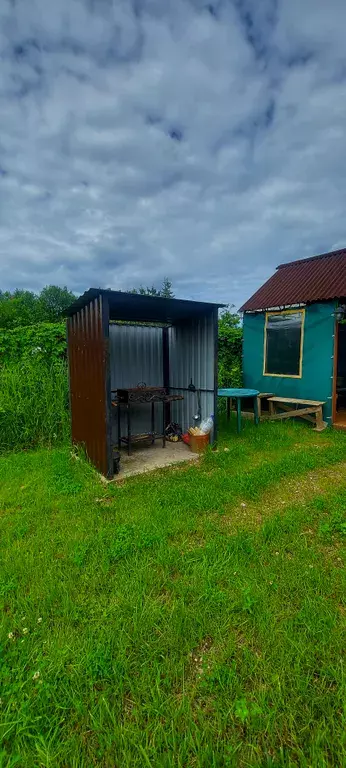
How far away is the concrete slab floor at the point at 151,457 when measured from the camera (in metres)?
4.29

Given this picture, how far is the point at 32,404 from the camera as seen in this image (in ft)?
18.1

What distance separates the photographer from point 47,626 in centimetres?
177

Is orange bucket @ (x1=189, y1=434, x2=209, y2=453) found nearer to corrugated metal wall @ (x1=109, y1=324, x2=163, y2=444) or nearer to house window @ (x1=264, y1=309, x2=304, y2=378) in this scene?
corrugated metal wall @ (x1=109, y1=324, x2=163, y2=444)

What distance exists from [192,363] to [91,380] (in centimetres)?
200

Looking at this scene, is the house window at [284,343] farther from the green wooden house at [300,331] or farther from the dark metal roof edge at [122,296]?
the dark metal roof edge at [122,296]

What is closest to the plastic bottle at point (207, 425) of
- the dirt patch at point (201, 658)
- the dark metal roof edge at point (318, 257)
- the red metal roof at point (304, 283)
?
the dirt patch at point (201, 658)

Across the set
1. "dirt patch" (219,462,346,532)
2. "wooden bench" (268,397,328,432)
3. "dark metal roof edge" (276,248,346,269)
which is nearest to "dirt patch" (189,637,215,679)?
"dirt patch" (219,462,346,532)

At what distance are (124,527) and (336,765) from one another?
1876 millimetres

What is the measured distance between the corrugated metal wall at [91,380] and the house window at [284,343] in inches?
183

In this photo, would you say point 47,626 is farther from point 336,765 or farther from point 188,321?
point 188,321

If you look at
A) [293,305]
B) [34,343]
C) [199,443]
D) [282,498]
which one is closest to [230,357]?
[293,305]

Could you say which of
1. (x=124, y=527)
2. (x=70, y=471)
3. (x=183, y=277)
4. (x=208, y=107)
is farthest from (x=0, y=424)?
(x=183, y=277)

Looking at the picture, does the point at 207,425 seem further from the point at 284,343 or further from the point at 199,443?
the point at 284,343

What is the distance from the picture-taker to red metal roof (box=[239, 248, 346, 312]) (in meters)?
6.40
